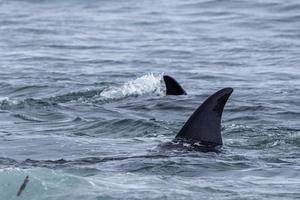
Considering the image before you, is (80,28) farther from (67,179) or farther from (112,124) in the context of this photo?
(67,179)

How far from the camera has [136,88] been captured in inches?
871

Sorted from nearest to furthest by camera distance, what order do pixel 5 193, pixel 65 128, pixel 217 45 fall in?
pixel 5 193 < pixel 65 128 < pixel 217 45

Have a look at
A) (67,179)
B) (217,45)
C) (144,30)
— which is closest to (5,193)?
(67,179)

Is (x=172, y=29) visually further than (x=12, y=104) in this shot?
Yes

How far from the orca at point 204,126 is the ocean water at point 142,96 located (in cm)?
28

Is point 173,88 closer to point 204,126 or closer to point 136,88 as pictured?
point 136,88

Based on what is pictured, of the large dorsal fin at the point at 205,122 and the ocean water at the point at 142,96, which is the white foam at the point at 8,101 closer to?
the ocean water at the point at 142,96

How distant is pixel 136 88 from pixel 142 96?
27.9 inches

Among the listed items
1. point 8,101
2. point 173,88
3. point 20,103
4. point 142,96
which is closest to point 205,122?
point 173,88

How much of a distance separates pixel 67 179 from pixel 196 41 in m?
19.4

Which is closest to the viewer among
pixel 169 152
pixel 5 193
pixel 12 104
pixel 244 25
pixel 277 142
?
pixel 5 193

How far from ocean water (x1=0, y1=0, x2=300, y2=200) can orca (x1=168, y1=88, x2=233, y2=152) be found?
280 millimetres

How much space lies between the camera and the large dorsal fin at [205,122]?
1486 cm

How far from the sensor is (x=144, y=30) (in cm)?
3469
